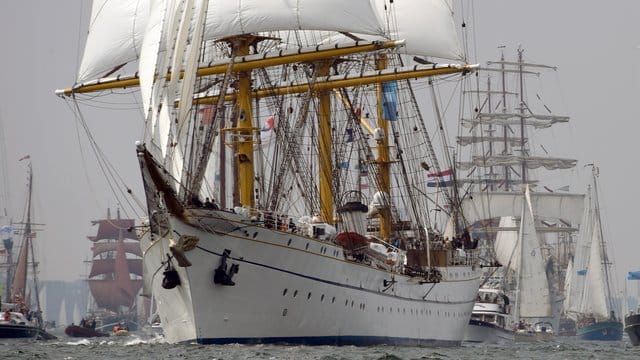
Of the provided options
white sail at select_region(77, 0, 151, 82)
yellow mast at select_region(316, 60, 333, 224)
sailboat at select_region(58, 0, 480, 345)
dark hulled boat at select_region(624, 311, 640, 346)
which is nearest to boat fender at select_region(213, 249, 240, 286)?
sailboat at select_region(58, 0, 480, 345)

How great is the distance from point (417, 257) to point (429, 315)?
321 cm


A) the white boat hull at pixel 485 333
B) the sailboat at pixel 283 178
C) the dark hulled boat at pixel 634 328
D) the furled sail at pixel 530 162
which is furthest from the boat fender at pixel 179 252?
the furled sail at pixel 530 162

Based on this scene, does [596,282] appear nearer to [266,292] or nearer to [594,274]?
[594,274]

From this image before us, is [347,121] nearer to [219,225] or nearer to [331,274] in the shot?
[331,274]

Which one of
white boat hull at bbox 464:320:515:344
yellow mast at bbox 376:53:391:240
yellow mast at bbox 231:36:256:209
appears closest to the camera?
yellow mast at bbox 231:36:256:209

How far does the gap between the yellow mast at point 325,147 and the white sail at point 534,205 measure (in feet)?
248

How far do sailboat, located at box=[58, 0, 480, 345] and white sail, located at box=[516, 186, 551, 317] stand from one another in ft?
128

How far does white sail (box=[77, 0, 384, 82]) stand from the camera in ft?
238

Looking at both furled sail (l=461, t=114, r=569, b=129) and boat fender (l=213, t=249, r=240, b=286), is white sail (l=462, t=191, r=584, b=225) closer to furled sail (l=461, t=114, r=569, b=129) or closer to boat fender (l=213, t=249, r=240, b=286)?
furled sail (l=461, t=114, r=569, b=129)

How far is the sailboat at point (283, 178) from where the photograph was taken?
5994cm

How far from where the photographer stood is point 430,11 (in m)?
97.4

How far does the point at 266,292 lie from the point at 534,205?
11330 centimetres

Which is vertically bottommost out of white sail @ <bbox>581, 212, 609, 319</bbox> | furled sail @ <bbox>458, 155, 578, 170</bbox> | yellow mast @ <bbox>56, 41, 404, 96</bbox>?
white sail @ <bbox>581, 212, 609, 319</bbox>

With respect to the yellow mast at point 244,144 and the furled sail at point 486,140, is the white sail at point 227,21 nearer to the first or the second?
the yellow mast at point 244,144
